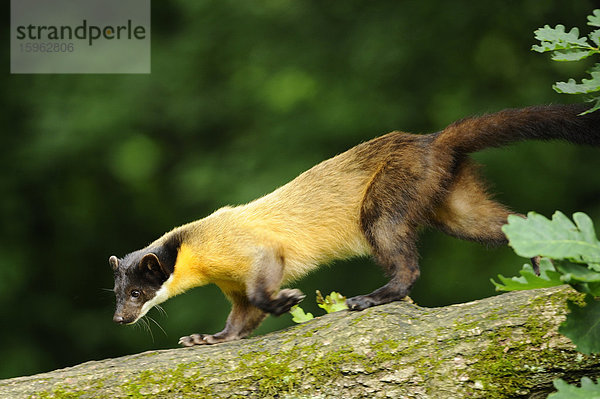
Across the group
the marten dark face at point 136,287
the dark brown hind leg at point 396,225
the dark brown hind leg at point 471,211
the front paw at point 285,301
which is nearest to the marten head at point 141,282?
the marten dark face at point 136,287

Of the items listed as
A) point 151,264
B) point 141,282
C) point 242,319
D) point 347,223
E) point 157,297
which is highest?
point 347,223

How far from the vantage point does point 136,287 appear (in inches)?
239

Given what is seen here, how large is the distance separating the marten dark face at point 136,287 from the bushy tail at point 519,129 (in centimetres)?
228

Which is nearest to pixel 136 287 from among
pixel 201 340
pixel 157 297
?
pixel 157 297

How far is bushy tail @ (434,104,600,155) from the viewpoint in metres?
5.38

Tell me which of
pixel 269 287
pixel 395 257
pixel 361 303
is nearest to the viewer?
pixel 361 303

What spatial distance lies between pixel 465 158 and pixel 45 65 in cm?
660

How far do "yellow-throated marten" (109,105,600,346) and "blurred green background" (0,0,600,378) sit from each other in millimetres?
3000

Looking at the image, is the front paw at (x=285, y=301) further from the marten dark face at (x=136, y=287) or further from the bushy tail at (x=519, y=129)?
the bushy tail at (x=519, y=129)

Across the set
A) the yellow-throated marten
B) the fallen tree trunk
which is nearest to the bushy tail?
the yellow-throated marten

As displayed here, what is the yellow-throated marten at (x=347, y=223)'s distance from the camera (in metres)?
5.50

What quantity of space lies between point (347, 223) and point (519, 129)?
54.1 inches

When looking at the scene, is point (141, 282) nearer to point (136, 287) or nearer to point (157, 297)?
point (136, 287)

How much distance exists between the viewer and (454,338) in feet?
13.4
